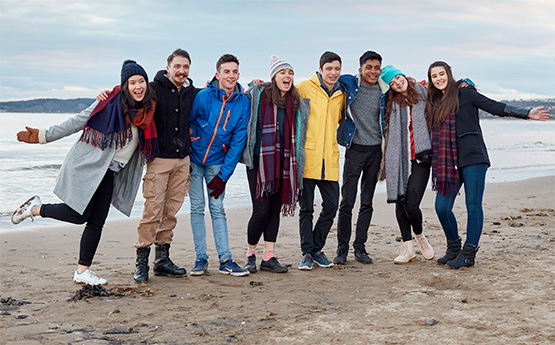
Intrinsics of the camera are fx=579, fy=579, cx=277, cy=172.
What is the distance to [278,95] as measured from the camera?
5.06 m

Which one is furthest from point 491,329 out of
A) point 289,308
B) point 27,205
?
point 27,205

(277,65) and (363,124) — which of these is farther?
(363,124)

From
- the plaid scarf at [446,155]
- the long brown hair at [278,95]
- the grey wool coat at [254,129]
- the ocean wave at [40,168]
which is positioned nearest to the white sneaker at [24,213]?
the grey wool coat at [254,129]

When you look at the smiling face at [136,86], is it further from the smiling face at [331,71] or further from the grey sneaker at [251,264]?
the grey sneaker at [251,264]

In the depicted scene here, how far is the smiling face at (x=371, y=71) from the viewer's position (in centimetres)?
536

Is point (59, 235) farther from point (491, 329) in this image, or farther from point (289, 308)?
point (491, 329)

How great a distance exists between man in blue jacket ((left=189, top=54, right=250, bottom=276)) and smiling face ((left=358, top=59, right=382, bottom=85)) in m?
1.15

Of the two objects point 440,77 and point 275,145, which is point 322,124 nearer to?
point 275,145

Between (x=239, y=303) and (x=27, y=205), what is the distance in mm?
2025

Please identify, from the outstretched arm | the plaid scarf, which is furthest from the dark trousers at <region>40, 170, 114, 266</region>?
the outstretched arm

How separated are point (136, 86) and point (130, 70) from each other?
14 cm

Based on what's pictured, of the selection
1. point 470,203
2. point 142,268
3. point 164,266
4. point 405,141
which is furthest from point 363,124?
point 142,268

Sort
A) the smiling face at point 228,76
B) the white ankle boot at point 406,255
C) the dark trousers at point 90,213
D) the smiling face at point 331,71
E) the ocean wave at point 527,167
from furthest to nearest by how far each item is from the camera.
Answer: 1. the ocean wave at point 527,167
2. the white ankle boot at point 406,255
3. the smiling face at point 331,71
4. the smiling face at point 228,76
5. the dark trousers at point 90,213

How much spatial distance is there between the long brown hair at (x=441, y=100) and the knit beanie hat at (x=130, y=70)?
102 inches
